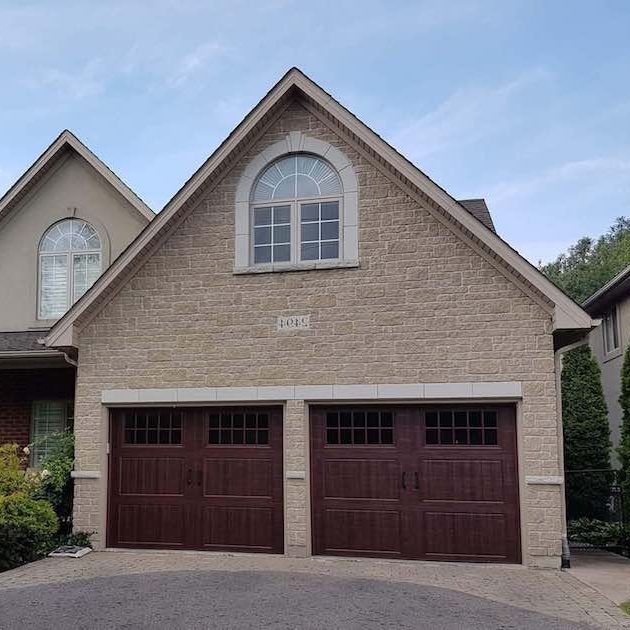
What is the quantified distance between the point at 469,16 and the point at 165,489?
9.37 meters

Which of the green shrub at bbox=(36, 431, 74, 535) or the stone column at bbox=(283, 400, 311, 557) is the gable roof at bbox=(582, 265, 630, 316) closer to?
the stone column at bbox=(283, 400, 311, 557)

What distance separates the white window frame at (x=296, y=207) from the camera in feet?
36.6

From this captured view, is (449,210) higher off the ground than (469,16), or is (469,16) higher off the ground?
(469,16)

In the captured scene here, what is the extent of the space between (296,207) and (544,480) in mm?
5501

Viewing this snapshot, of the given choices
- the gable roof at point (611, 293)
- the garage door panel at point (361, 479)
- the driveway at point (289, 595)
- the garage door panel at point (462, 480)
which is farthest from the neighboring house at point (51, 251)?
the gable roof at point (611, 293)

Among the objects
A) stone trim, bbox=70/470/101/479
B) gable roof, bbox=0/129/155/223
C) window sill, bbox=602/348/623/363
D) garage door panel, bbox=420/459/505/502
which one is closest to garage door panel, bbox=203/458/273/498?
stone trim, bbox=70/470/101/479

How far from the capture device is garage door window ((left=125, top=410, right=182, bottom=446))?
1154 cm

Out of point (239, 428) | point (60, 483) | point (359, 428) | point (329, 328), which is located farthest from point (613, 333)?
point (60, 483)

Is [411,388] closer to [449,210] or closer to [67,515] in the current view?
[449,210]

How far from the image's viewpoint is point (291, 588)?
8.55 metres

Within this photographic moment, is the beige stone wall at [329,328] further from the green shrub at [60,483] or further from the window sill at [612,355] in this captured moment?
the window sill at [612,355]

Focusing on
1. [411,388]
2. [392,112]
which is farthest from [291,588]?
[392,112]

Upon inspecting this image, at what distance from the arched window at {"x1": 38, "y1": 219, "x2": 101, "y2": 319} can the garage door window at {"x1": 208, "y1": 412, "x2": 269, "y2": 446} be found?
185 inches

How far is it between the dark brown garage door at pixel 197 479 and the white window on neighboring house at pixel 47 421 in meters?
3.30
